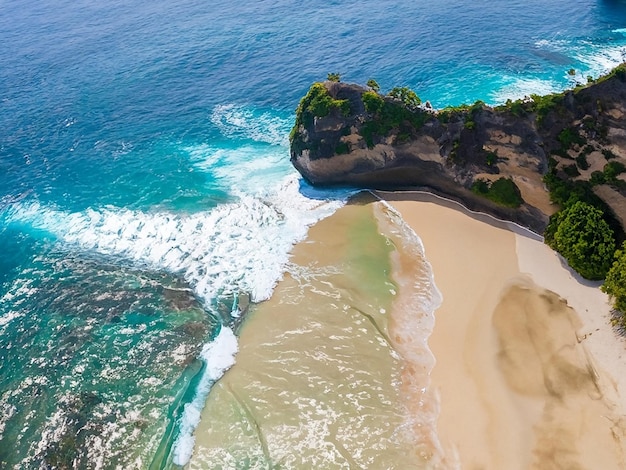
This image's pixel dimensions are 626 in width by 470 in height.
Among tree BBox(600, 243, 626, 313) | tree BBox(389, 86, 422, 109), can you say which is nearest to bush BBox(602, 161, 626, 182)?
tree BBox(600, 243, 626, 313)

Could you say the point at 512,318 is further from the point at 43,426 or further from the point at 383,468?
the point at 43,426

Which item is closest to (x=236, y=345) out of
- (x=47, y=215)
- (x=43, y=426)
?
(x=43, y=426)

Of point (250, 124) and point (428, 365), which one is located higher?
point (428, 365)

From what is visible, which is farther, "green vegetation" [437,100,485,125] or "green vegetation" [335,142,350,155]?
"green vegetation" [335,142,350,155]

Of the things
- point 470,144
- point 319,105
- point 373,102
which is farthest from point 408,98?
point 319,105

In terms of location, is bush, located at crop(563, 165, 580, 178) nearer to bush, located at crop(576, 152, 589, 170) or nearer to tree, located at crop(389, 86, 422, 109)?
bush, located at crop(576, 152, 589, 170)

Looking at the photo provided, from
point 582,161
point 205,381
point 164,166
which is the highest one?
point 582,161

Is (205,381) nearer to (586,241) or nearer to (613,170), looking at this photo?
(586,241)
